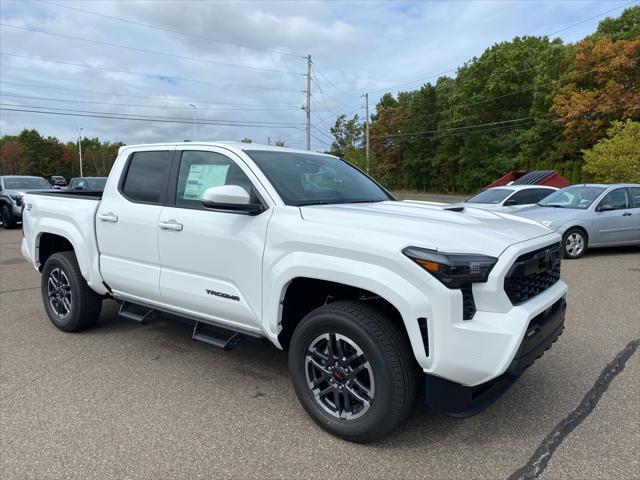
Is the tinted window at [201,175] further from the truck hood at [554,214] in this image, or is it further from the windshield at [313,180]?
the truck hood at [554,214]

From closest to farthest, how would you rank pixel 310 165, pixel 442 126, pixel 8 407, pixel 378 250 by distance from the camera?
pixel 378 250, pixel 8 407, pixel 310 165, pixel 442 126

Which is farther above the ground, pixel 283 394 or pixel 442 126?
pixel 442 126

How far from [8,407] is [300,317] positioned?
2.12m

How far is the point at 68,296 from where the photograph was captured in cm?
496

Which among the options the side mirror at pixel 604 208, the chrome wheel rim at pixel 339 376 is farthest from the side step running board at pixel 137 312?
the side mirror at pixel 604 208

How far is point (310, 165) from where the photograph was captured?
3.99 meters

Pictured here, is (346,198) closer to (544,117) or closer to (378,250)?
(378,250)

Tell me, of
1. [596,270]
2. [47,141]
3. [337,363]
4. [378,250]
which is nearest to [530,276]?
[378,250]

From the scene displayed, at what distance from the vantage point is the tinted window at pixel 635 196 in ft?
33.6

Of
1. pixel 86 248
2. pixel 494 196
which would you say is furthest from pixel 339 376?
pixel 494 196

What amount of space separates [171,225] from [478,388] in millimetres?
2463

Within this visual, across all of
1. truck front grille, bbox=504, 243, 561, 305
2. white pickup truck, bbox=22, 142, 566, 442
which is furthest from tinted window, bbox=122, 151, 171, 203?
truck front grille, bbox=504, 243, 561, 305

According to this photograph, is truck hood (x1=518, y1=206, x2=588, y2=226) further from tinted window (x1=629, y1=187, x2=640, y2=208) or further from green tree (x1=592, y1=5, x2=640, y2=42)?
green tree (x1=592, y1=5, x2=640, y2=42)

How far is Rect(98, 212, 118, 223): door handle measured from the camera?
4.23m
